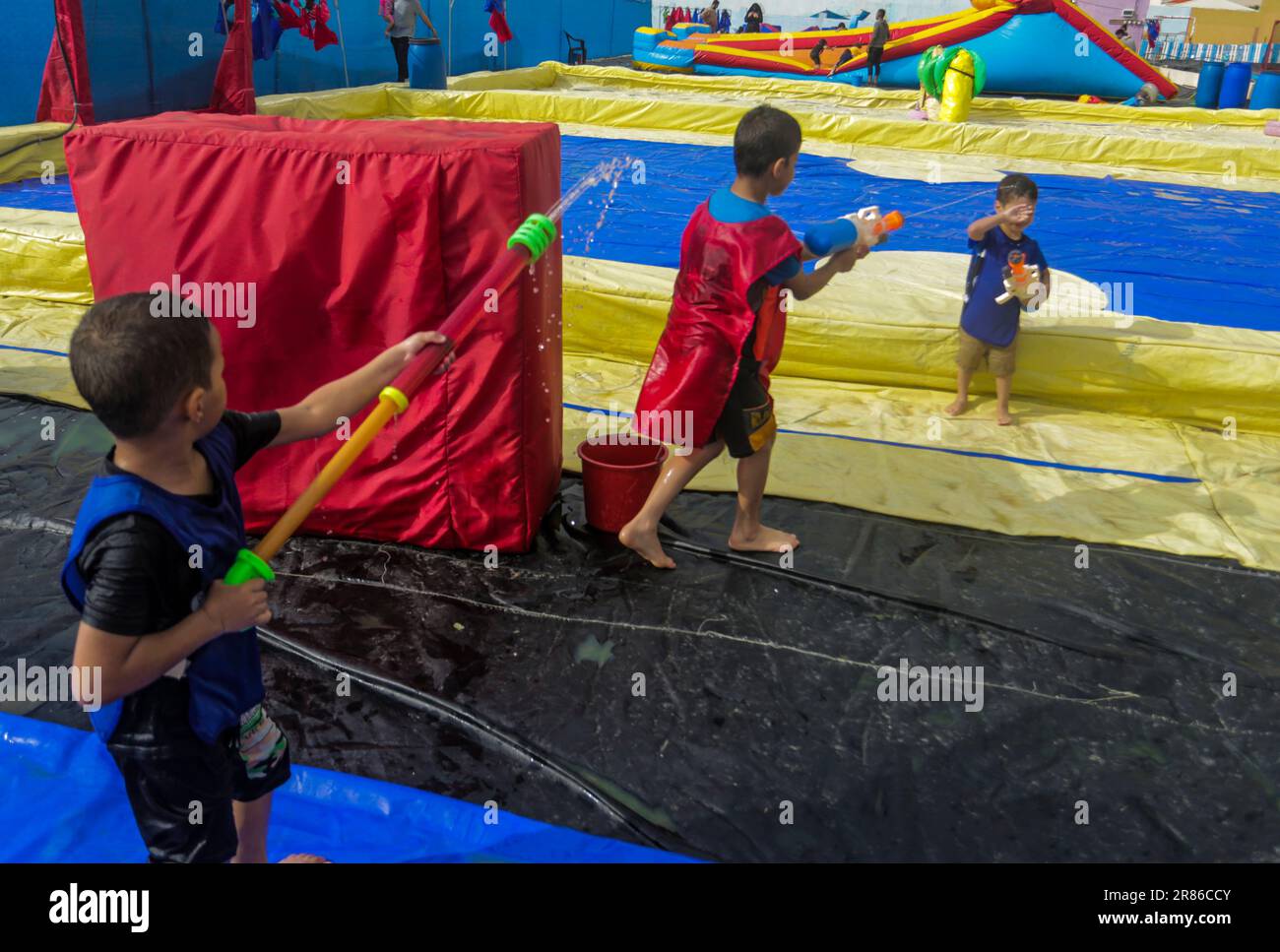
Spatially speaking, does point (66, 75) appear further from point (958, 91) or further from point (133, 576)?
point (133, 576)

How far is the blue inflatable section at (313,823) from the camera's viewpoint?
2236 millimetres

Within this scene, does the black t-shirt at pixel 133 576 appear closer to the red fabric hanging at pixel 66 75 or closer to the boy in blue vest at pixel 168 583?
the boy in blue vest at pixel 168 583

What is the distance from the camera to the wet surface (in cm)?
239

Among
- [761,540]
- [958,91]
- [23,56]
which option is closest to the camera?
[761,540]

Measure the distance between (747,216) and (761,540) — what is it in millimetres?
1136

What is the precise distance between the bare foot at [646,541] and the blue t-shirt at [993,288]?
2.04 m

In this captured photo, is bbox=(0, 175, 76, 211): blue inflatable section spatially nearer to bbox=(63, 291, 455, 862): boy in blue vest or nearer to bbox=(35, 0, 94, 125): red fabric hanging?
bbox=(35, 0, 94, 125): red fabric hanging

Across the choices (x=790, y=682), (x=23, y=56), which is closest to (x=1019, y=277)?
(x=790, y=682)

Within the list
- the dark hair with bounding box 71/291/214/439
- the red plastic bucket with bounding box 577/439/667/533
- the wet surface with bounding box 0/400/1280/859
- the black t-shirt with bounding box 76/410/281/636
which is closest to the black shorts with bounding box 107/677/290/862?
the black t-shirt with bounding box 76/410/281/636

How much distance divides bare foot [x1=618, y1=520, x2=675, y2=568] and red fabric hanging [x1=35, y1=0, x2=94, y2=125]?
27.3 feet

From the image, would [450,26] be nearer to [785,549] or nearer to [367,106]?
[367,106]

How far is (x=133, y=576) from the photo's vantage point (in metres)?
1.54

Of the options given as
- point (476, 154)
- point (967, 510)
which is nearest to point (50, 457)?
point (476, 154)

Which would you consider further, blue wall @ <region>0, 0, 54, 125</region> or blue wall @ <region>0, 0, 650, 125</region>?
blue wall @ <region>0, 0, 54, 125</region>
